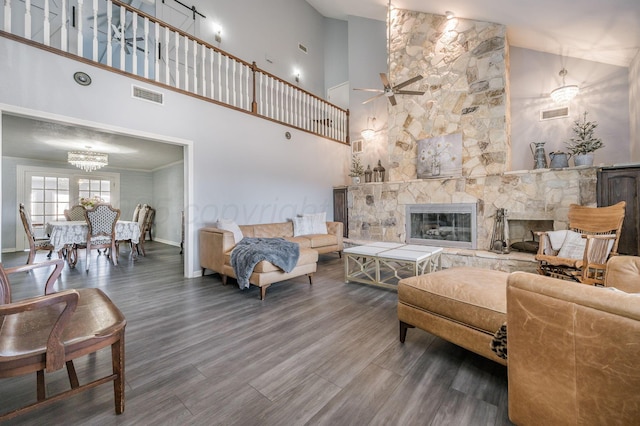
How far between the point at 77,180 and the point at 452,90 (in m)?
9.61

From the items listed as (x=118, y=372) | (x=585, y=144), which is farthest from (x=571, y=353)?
(x=585, y=144)

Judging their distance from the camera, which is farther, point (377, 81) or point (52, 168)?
point (52, 168)

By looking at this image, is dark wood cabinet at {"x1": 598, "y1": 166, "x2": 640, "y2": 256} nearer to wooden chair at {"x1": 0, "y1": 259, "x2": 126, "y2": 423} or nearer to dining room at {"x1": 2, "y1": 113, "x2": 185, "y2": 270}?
wooden chair at {"x1": 0, "y1": 259, "x2": 126, "y2": 423}

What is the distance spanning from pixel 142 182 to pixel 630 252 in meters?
10.9

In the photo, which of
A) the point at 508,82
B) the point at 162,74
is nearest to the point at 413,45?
the point at 508,82

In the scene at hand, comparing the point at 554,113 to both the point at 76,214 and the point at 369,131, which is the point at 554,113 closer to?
the point at 369,131

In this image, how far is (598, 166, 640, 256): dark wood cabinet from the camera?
10.2ft

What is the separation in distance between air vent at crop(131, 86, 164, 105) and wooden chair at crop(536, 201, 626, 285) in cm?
515

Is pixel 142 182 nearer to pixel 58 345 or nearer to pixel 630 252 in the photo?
pixel 58 345

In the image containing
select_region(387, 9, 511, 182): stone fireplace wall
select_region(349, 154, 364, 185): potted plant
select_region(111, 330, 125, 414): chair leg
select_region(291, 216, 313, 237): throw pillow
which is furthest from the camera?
select_region(349, 154, 364, 185): potted plant

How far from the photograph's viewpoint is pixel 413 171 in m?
5.15

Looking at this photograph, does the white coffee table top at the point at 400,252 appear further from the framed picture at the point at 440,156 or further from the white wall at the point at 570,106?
the white wall at the point at 570,106

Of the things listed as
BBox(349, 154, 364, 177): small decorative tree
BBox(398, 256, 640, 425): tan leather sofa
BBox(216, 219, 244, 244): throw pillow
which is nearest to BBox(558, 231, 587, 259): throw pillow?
BBox(398, 256, 640, 425): tan leather sofa

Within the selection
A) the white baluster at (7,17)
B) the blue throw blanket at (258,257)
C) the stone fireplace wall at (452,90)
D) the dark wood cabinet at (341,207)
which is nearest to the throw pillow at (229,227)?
the blue throw blanket at (258,257)
